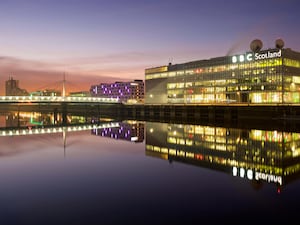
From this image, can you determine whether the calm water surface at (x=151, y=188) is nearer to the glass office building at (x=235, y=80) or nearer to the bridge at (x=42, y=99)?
the bridge at (x=42, y=99)

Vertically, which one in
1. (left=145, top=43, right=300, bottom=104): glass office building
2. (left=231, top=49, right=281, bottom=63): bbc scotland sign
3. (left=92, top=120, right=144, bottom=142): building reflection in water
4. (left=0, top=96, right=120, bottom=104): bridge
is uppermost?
(left=231, top=49, right=281, bottom=63): bbc scotland sign

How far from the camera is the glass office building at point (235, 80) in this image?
7944 cm

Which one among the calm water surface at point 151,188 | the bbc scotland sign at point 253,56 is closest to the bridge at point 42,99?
the bbc scotland sign at point 253,56

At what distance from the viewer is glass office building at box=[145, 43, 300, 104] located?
261ft

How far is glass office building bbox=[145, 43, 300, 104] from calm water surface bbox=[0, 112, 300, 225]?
6028 centimetres

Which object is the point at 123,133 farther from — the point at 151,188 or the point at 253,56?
the point at 253,56

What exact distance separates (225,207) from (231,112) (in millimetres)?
54974

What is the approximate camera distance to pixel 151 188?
1383 cm

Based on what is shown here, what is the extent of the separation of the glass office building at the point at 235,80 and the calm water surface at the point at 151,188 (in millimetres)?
60285

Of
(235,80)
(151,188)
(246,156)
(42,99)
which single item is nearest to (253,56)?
(235,80)

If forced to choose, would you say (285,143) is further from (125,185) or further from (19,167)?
(19,167)

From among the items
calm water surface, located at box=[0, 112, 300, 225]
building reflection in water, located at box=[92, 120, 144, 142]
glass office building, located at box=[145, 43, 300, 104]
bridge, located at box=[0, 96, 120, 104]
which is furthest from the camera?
glass office building, located at box=[145, 43, 300, 104]

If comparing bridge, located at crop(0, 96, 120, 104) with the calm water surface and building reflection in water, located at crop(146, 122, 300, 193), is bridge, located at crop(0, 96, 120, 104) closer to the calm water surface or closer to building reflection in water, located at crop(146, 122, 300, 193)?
building reflection in water, located at crop(146, 122, 300, 193)

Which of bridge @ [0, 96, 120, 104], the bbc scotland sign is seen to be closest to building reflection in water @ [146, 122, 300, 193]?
bridge @ [0, 96, 120, 104]
